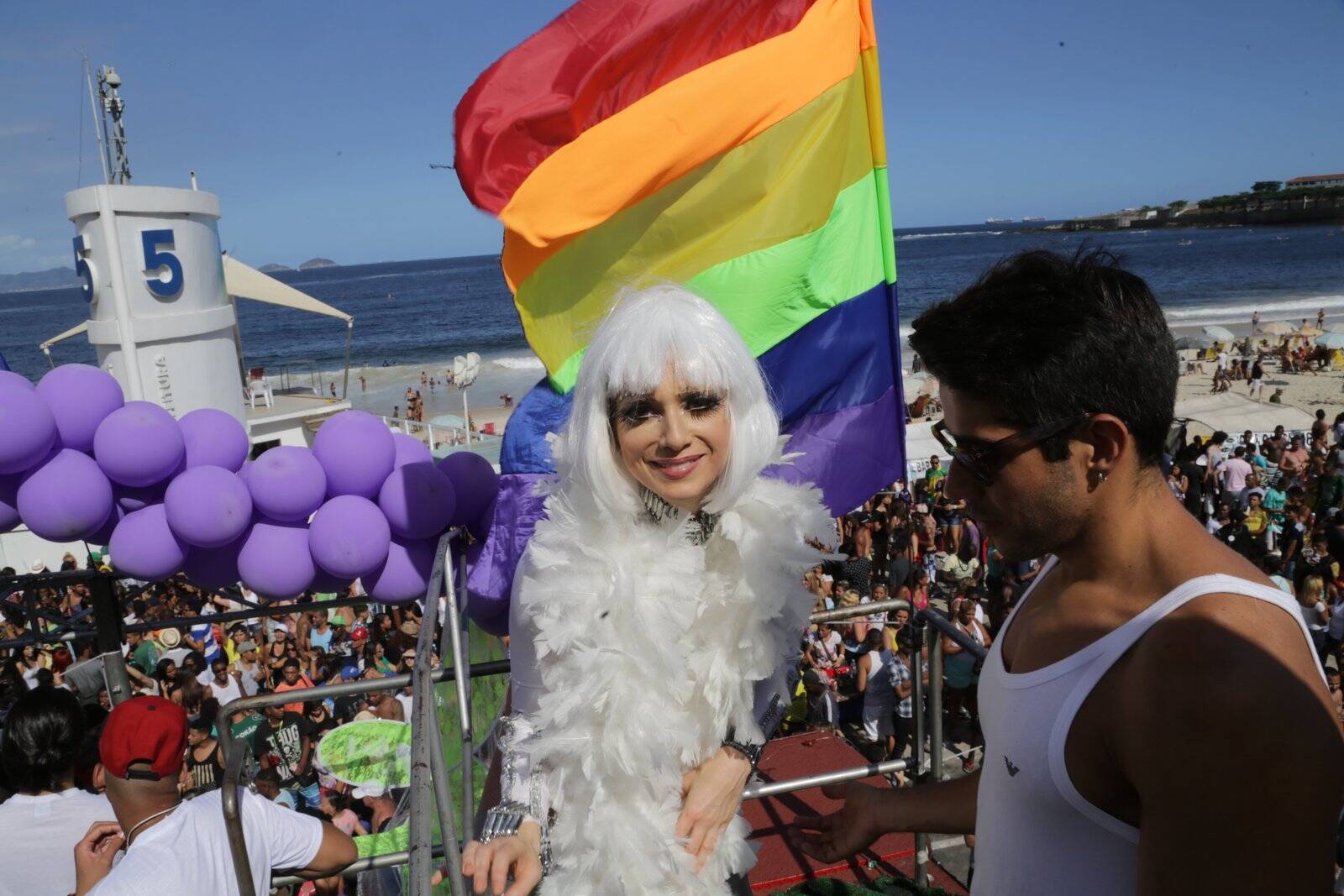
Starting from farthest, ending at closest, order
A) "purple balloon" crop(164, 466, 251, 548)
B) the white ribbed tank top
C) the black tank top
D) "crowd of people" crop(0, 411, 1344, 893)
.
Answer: "crowd of people" crop(0, 411, 1344, 893), the black tank top, "purple balloon" crop(164, 466, 251, 548), the white ribbed tank top

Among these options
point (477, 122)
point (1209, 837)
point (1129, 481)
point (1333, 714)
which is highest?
point (477, 122)

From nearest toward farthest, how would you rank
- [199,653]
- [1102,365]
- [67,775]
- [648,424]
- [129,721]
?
[1102,365], [648,424], [129,721], [67,775], [199,653]

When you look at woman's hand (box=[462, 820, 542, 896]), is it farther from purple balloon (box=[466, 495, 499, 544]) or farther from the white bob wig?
purple balloon (box=[466, 495, 499, 544])

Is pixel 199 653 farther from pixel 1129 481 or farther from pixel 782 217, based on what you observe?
pixel 1129 481

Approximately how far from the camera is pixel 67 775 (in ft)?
9.88

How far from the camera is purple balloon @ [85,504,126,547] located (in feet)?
12.8

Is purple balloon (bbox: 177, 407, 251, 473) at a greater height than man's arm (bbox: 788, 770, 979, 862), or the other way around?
purple balloon (bbox: 177, 407, 251, 473)

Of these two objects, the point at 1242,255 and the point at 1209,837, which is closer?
the point at 1209,837

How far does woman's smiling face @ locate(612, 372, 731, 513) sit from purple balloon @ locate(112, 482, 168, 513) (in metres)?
3.05

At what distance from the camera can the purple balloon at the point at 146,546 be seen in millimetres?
3826

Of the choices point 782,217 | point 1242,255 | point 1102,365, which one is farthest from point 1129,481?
point 1242,255

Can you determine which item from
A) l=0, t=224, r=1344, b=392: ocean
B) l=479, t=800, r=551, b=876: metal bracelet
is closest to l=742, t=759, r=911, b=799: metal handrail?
l=479, t=800, r=551, b=876: metal bracelet

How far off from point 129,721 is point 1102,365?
2670mm

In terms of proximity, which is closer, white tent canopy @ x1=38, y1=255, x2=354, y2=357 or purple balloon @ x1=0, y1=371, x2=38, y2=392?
purple balloon @ x1=0, y1=371, x2=38, y2=392
